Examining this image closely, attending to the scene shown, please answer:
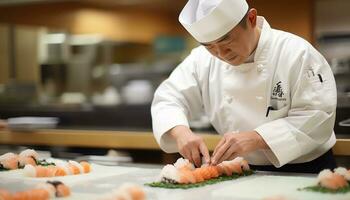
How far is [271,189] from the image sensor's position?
135 centimetres

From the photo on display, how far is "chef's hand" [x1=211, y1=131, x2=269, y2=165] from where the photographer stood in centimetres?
157

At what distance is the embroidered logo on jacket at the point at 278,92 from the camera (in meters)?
1.75

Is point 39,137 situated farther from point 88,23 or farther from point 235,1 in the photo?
point 88,23

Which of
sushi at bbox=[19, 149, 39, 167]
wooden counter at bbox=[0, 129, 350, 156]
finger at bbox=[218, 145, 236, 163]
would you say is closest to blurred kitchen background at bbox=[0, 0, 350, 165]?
wooden counter at bbox=[0, 129, 350, 156]

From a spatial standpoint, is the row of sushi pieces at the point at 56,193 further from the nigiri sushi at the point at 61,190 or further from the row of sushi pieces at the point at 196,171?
the row of sushi pieces at the point at 196,171

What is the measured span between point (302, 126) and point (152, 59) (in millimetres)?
4440

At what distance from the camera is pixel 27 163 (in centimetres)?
174

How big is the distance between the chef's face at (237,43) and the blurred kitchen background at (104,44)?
2.37m

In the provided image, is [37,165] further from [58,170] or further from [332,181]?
[332,181]

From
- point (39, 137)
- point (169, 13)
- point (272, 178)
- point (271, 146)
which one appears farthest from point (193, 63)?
point (169, 13)

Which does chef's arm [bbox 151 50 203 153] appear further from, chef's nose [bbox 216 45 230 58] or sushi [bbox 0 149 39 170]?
sushi [bbox 0 149 39 170]

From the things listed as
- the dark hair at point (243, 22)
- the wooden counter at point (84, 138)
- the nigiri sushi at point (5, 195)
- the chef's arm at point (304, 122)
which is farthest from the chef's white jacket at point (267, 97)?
the wooden counter at point (84, 138)

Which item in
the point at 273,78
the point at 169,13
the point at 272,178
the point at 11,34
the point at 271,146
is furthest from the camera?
the point at 169,13

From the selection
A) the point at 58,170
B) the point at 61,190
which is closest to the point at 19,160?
the point at 58,170
